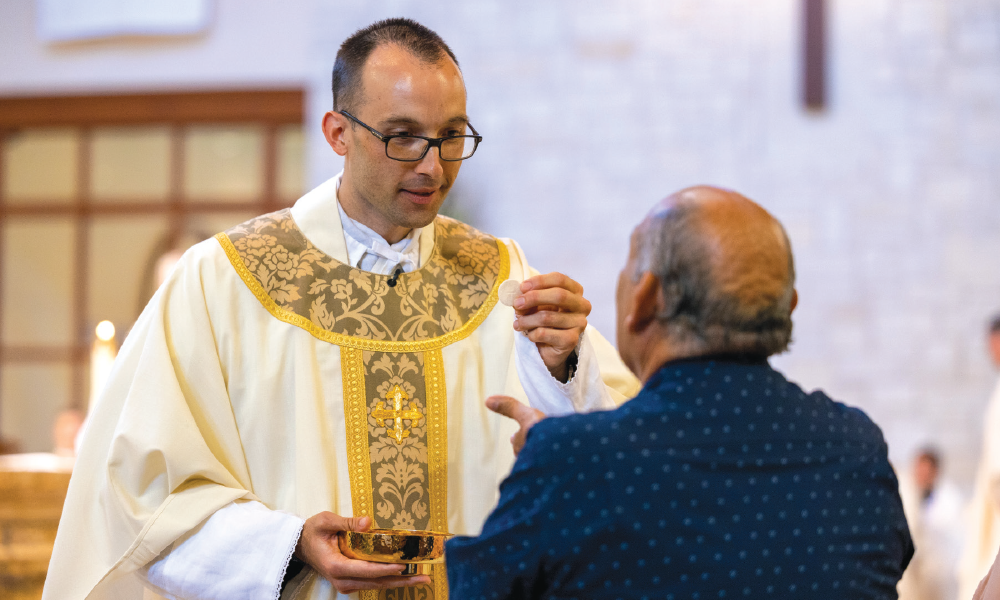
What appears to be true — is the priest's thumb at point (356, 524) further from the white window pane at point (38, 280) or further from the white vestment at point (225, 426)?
the white window pane at point (38, 280)

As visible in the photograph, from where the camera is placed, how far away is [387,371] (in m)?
2.12

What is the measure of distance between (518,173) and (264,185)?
2062 mm

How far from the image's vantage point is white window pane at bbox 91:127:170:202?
7.55 m

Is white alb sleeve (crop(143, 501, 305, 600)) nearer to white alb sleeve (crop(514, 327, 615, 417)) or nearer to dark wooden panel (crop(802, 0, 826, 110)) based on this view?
white alb sleeve (crop(514, 327, 615, 417))

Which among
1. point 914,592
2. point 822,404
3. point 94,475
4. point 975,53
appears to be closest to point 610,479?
point 822,404

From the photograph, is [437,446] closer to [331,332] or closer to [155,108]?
[331,332]

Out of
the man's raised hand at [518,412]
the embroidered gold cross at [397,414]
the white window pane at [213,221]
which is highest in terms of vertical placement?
the man's raised hand at [518,412]

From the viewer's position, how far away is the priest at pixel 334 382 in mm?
1821

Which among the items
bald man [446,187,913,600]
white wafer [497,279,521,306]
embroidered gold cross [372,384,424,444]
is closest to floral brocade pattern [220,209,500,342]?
embroidered gold cross [372,384,424,444]

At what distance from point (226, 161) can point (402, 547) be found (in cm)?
622

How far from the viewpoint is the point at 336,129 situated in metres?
A: 2.18

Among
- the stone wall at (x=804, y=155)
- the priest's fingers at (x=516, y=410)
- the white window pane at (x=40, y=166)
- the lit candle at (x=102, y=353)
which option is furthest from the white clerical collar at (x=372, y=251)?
the white window pane at (x=40, y=166)

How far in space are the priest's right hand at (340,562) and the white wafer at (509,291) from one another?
467mm

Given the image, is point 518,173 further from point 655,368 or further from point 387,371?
point 655,368
